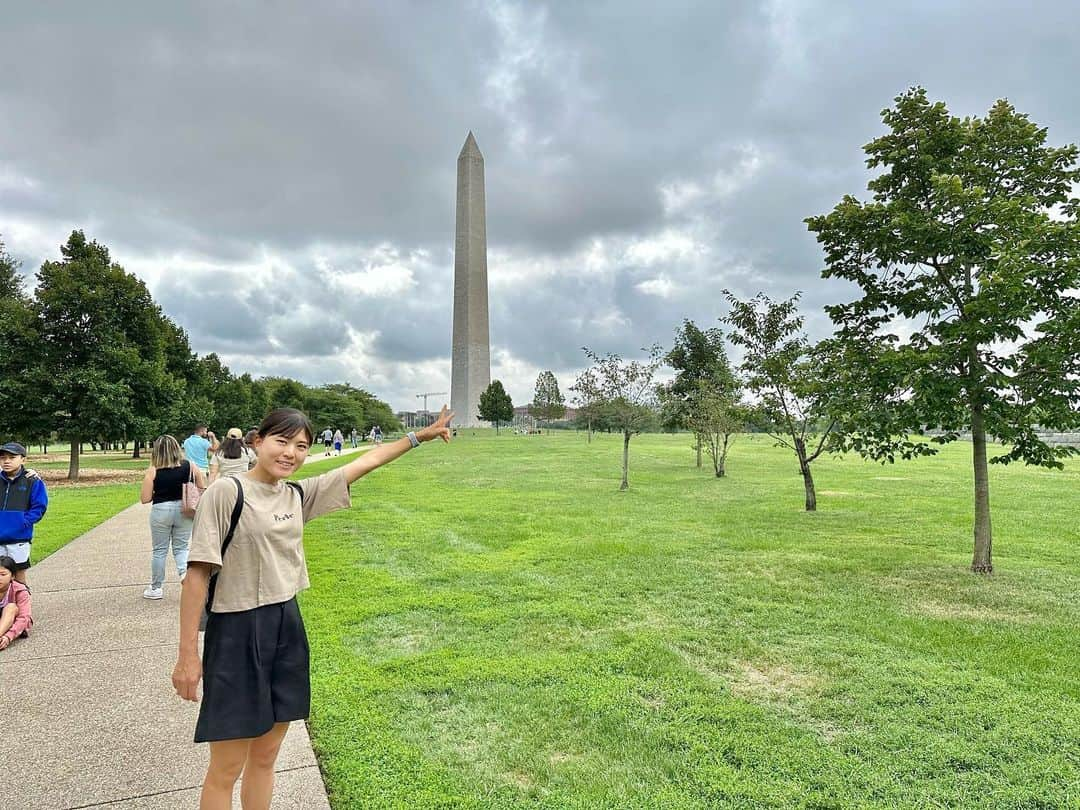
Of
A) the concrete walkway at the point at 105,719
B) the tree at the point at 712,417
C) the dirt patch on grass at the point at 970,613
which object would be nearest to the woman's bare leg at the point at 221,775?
the concrete walkway at the point at 105,719

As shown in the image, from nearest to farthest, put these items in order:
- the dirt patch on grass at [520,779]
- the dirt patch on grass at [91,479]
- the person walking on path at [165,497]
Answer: the dirt patch on grass at [520,779] → the person walking on path at [165,497] → the dirt patch on grass at [91,479]

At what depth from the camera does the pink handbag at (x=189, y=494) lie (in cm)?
629

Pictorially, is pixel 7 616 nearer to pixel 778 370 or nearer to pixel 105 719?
pixel 105 719

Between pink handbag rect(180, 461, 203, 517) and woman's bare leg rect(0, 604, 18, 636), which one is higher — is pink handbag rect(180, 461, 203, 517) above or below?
above

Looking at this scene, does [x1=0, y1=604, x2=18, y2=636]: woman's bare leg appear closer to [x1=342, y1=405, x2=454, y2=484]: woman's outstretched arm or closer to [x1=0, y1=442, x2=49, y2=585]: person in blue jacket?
[x1=0, y1=442, x2=49, y2=585]: person in blue jacket

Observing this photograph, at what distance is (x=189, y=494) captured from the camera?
6293 mm

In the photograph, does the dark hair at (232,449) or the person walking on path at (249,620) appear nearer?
the person walking on path at (249,620)

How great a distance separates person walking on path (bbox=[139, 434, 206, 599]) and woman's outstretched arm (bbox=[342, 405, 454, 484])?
435 centimetres

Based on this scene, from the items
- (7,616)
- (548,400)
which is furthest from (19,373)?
(548,400)

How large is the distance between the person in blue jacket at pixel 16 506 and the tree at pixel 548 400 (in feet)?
247

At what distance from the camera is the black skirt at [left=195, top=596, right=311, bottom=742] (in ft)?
7.29

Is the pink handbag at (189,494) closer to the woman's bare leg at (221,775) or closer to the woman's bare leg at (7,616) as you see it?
the woman's bare leg at (7,616)

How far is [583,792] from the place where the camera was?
307 cm

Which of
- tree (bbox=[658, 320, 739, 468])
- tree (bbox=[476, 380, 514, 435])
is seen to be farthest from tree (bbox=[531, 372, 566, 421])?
tree (bbox=[658, 320, 739, 468])
